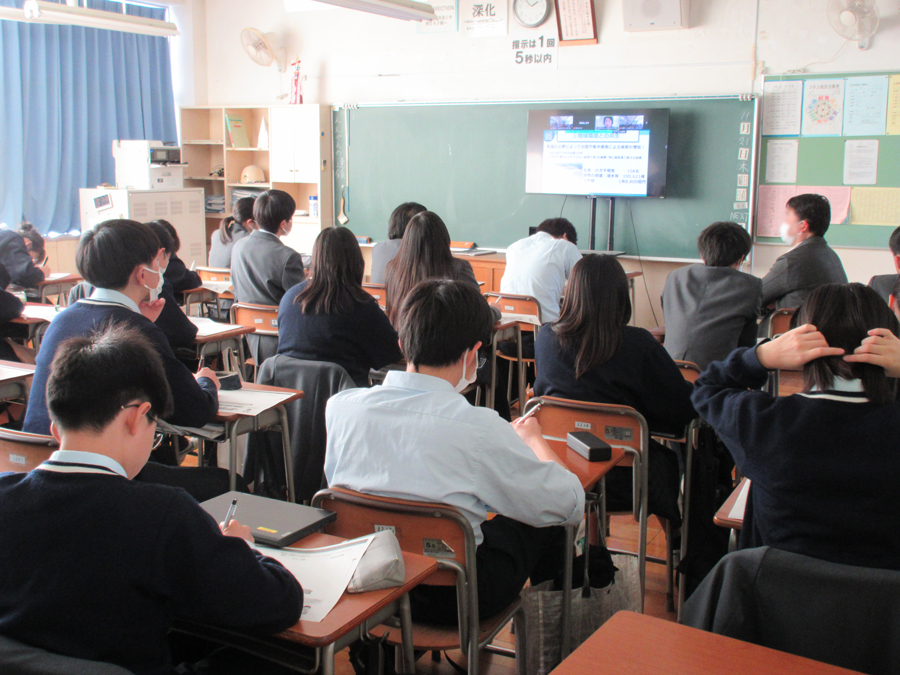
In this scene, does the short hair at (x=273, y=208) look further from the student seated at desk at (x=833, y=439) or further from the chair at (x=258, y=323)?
the student seated at desk at (x=833, y=439)

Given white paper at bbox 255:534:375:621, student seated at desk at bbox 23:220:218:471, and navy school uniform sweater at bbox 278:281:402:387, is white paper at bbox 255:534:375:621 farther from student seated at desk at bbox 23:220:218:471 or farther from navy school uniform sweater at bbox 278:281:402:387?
navy school uniform sweater at bbox 278:281:402:387

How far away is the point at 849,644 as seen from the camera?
1.38 meters

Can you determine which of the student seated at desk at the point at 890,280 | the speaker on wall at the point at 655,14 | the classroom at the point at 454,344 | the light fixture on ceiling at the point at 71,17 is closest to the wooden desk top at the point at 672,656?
the classroom at the point at 454,344

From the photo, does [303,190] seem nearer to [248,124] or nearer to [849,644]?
[248,124]

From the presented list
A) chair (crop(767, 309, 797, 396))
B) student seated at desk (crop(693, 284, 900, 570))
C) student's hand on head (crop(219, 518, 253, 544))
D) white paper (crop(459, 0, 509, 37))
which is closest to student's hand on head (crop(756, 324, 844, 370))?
student seated at desk (crop(693, 284, 900, 570))

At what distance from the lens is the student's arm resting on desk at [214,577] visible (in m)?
1.17

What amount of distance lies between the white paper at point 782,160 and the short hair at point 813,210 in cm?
149

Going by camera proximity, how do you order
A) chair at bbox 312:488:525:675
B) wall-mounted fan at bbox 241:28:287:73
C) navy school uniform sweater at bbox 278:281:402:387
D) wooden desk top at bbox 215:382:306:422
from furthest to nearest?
wall-mounted fan at bbox 241:28:287:73, navy school uniform sweater at bbox 278:281:402:387, wooden desk top at bbox 215:382:306:422, chair at bbox 312:488:525:675

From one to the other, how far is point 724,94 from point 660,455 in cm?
406

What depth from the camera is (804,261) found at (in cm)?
420

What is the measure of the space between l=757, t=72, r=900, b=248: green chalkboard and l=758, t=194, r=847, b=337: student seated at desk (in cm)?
143

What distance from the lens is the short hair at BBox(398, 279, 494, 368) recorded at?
173 centimetres

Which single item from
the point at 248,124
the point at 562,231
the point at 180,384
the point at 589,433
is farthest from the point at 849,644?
the point at 248,124

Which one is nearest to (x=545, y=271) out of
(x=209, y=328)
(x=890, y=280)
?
(x=890, y=280)
